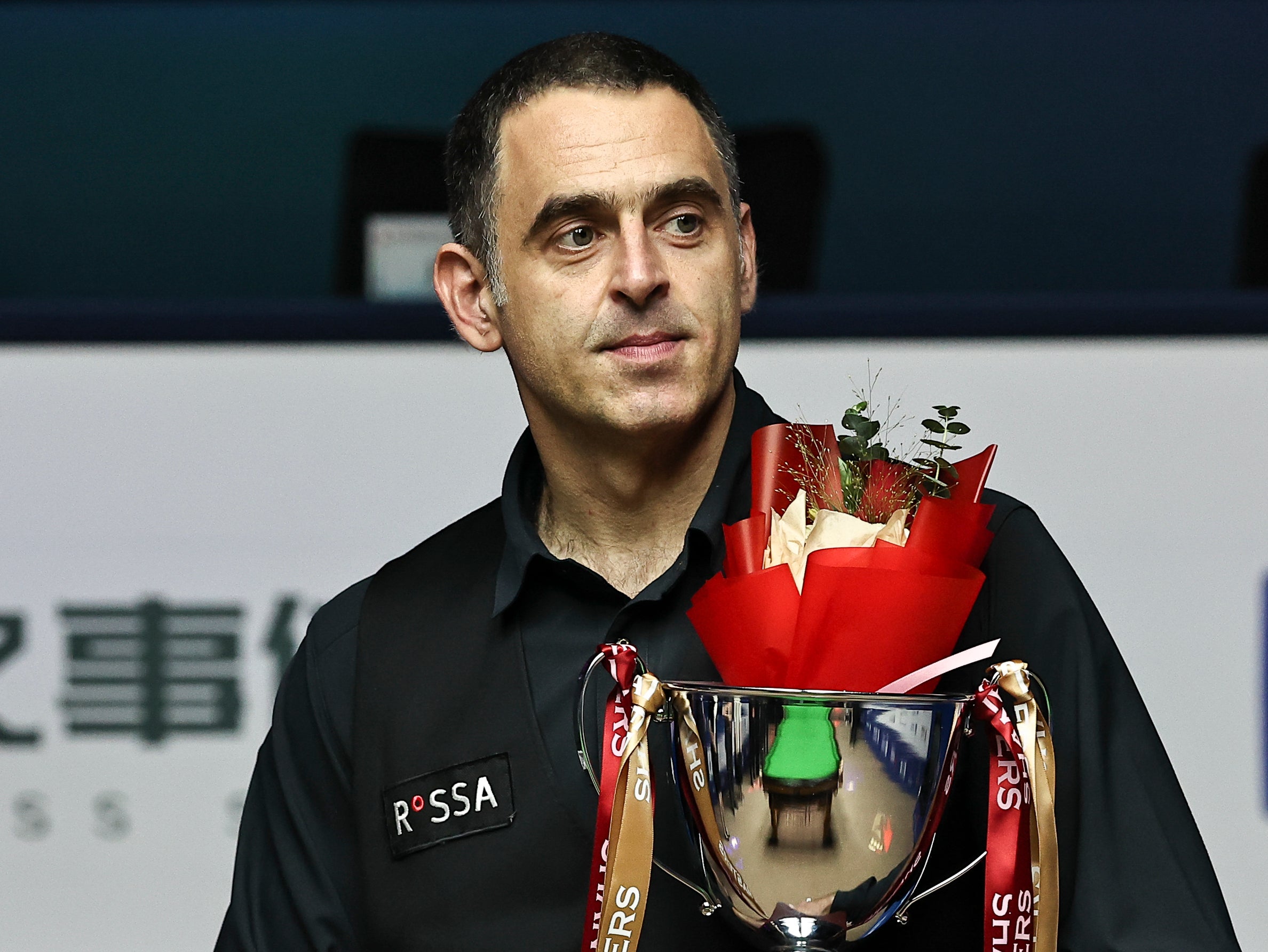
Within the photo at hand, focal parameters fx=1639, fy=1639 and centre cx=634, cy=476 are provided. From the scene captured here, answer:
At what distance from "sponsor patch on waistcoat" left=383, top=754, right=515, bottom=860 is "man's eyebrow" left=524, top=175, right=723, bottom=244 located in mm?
429

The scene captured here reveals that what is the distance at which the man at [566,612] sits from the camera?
1220mm

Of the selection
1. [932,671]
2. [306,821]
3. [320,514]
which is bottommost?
[306,821]

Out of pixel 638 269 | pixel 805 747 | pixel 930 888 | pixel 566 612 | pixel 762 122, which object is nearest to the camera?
pixel 805 747

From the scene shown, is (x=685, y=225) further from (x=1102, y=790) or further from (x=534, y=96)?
(x=1102, y=790)

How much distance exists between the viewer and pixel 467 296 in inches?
57.6

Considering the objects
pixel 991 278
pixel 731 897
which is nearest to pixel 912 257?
pixel 991 278

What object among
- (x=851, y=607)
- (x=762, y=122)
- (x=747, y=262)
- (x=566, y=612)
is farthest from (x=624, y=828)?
(x=762, y=122)

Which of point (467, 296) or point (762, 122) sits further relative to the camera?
point (762, 122)

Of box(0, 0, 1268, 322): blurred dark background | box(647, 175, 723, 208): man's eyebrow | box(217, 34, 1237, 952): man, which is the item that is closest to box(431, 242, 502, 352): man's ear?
box(217, 34, 1237, 952): man

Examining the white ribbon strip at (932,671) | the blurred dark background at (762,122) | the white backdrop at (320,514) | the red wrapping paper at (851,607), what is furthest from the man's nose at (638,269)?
the blurred dark background at (762,122)

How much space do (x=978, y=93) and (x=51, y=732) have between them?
10.7ft

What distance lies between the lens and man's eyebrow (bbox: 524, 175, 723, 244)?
4.16 ft

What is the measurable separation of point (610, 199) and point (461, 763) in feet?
1.51

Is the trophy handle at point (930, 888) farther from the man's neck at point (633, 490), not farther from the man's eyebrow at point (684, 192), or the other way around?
the man's eyebrow at point (684, 192)
